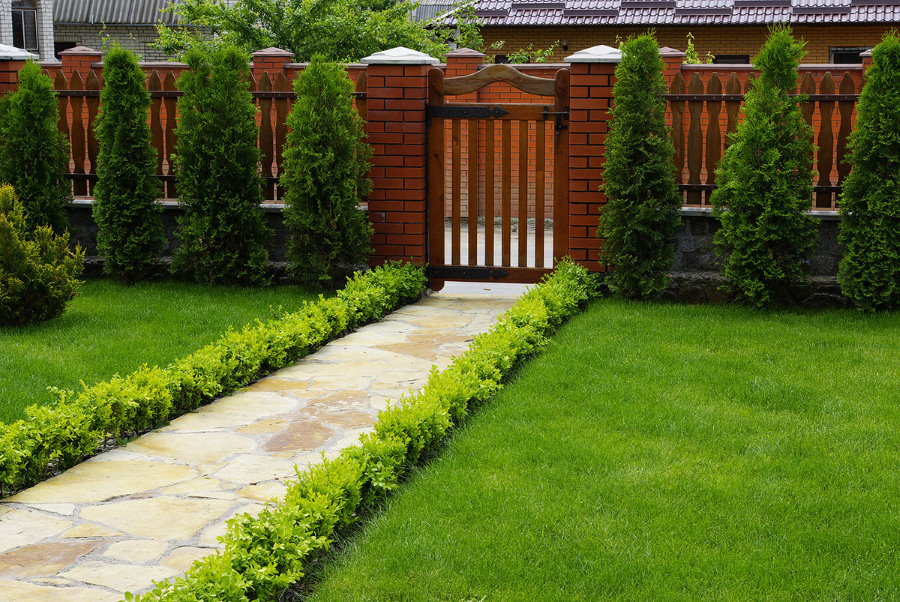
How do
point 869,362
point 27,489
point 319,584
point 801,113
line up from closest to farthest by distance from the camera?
1. point 319,584
2. point 27,489
3. point 869,362
4. point 801,113

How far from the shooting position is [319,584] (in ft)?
11.6

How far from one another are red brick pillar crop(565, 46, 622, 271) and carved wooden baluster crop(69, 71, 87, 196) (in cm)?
452

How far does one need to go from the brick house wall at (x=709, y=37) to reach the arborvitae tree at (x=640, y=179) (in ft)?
47.4

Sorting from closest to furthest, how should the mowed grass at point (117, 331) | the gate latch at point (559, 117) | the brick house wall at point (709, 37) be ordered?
the mowed grass at point (117, 331) < the gate latch at point (559, 117) < the brick house wall at point (709, 37)

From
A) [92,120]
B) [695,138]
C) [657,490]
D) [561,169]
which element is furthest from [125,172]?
[657,490]

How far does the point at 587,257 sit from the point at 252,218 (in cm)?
282

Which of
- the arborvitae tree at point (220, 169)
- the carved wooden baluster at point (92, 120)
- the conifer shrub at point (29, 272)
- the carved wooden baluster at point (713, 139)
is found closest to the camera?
the conifer shrub at point (29, 272)

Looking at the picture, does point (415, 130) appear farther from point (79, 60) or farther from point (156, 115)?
point (79, 60)

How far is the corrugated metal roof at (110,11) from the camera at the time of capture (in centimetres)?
2778

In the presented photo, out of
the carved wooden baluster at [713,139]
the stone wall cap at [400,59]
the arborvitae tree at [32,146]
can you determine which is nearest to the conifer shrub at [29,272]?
the arborvitae tree at [32,146]

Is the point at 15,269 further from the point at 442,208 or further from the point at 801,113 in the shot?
the point at 801,113

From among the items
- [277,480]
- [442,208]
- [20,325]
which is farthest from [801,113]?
[20,325]

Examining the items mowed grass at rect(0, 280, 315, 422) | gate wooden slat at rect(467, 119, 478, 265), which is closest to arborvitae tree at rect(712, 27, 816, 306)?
gate wooden slat at rect(467, 119, 478, 265)

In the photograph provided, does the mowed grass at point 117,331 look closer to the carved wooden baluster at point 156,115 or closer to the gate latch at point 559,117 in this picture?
the carved wooden baluster at point 156,115
